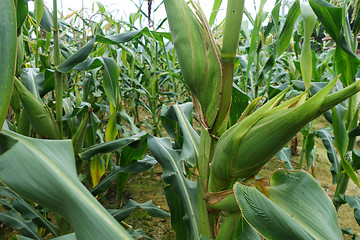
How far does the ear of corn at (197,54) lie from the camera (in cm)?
56

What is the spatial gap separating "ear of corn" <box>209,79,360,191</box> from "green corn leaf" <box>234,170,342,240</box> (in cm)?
6

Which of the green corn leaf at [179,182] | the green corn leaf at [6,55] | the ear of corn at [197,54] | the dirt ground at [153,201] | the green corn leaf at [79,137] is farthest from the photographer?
the dirt ground at [153,201]

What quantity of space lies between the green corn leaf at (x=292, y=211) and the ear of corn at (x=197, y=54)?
201 millimetres

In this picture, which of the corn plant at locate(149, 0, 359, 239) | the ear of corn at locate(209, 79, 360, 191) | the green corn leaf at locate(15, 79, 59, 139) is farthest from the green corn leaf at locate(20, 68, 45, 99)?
the ear of corn at locate(209, 79, 360, 191)

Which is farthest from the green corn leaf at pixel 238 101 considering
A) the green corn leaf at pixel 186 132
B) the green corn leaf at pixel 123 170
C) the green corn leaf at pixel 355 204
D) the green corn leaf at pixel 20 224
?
the green corn leaf at pixel 20 224

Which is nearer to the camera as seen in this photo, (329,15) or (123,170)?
(329,15)

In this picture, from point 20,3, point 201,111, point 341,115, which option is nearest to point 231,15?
point 201,111

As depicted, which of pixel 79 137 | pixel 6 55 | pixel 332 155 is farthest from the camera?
pixel 332 155

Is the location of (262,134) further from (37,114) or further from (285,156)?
→ (285,156)

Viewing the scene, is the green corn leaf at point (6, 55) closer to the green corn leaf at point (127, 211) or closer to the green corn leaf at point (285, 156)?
the green corn leaf at point (127, 211)

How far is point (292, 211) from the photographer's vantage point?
0.50 m

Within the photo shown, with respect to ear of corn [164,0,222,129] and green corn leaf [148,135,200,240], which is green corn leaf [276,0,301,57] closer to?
ear of corn [164,0,222,129]

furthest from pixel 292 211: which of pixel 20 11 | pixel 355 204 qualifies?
pixel 20 11

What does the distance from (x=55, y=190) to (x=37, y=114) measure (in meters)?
0.55
